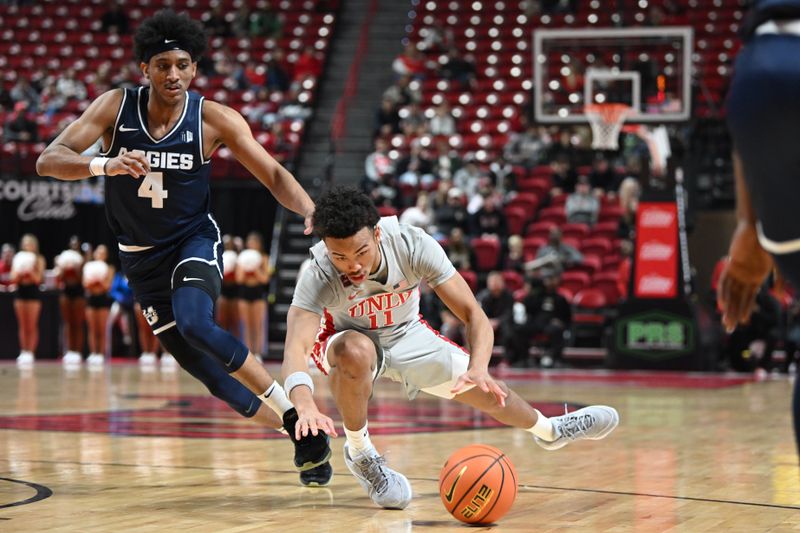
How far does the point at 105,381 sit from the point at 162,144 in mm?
8151

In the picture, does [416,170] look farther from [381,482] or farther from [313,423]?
[313,423]

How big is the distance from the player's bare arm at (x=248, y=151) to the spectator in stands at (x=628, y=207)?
463 inches

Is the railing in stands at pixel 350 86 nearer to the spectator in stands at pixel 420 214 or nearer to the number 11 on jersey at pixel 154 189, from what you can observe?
the spectator in stands at pixel 420 214

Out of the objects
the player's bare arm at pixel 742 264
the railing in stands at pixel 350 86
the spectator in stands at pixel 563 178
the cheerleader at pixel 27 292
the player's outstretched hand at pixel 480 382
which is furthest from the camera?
the railing in stands at pixel 350 86

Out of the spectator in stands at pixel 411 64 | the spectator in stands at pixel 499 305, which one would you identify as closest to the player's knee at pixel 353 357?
the spectator in stands at pixel 499 305

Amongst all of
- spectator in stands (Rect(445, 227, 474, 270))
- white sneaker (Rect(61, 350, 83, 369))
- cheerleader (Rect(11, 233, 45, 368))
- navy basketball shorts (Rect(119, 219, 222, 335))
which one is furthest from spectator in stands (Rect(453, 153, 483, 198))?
navy basketball shorts (Rect(119, 219, 222, 335))

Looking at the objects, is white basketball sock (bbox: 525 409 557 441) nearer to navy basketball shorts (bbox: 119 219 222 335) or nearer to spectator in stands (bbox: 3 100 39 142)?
navy basketball shorts (bbox: 119 219 222 335)

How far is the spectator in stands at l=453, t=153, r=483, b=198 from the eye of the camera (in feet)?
61.4

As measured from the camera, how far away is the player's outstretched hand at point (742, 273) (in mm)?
2896

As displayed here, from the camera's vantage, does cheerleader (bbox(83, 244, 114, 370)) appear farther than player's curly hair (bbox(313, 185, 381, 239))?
Yes

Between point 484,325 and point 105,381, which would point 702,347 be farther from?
point 484,325

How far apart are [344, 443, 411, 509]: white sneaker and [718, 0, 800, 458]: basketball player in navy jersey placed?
240 cm

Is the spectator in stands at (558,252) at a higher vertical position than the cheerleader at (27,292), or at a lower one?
higher

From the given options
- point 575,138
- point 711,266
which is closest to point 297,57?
point 575,138
